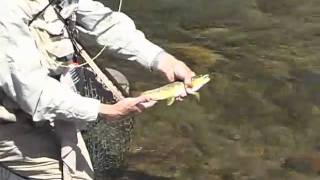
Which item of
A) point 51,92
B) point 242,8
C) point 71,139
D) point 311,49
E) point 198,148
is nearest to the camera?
point 51,92

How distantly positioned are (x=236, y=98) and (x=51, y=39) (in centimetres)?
370

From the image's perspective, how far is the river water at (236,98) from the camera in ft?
20.1

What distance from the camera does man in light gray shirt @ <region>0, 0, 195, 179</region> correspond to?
11.3 feet

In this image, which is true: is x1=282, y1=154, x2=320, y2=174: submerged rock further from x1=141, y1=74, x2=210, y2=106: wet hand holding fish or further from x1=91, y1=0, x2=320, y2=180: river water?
x1=141, y1=74, x2=210, y2=106: wet hand holding fish

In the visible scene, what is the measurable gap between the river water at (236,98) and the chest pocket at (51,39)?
2.01 metres

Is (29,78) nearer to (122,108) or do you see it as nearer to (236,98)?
(122,108)

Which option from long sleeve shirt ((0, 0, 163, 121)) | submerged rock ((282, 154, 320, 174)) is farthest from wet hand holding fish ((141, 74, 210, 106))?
submerged rock ((282, 154, 320, 174))

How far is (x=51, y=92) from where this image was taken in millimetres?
3508

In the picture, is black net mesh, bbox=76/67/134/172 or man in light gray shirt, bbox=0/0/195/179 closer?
man in light gray shirt, bbox=0/0/195/179

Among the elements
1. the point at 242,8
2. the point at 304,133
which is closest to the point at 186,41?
the point at 242,8

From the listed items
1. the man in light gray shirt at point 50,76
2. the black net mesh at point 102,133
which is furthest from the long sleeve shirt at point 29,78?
the black net mesh at point 102,133

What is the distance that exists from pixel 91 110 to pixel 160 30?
19.2 feet

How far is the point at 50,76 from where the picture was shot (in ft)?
12.3

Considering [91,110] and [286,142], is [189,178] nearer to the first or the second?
[286,142]
